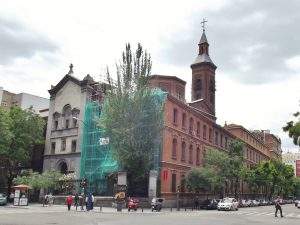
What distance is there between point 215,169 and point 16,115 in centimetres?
2698

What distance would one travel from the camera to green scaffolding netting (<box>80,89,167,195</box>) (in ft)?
170

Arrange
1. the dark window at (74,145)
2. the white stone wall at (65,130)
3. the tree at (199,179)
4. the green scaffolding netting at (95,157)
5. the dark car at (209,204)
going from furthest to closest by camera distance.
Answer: the dark window at (74,145) < the white stone wall at (65,130) < the green scaffolding netting at (95,157) < the tree at (199,179) < the dark car at (209,204)

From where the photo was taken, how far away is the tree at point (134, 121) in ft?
150

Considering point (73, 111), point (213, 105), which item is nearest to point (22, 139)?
point (73, 111)

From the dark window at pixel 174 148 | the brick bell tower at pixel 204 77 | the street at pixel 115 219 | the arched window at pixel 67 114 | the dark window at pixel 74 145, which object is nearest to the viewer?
the street at pixel 115 219

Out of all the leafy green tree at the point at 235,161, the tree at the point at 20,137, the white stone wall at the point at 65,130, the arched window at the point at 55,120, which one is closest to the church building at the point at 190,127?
the leafy green tree at the point at 235,161

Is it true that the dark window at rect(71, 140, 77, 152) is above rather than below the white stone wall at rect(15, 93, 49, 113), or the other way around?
below

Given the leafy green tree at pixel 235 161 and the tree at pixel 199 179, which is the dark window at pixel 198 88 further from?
the tree at pixel 199 179

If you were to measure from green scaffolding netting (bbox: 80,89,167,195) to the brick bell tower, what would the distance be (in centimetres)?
2797

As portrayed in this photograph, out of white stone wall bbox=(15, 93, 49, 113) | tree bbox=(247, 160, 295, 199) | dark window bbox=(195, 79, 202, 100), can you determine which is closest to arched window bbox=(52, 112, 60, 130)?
white stone wall bbox=(15, 93, 49, 113)

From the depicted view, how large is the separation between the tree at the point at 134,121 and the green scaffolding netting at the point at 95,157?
264 centimetres

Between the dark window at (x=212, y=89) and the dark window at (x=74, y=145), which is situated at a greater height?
the dark window at (x=212, y=89)

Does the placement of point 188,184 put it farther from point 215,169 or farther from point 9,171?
point 9,171

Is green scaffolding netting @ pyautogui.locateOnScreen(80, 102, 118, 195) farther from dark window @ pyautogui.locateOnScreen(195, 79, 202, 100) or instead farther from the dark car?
dark window @ pyautogui.locateOnScreen(195, 79, 202, 100)
